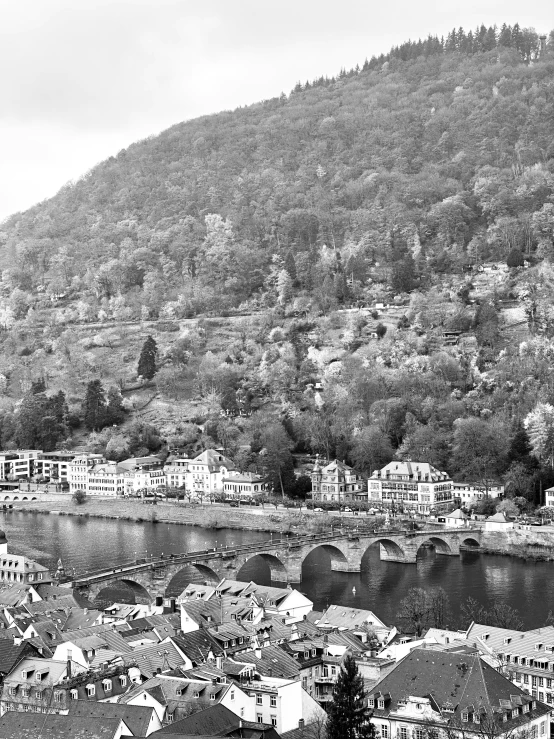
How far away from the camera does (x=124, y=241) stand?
192625mm

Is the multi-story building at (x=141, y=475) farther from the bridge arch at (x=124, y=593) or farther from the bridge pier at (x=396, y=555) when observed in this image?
the bridge arch at (x=124, y=593)

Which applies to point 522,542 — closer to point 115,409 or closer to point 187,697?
point 187,697

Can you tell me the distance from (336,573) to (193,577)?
9.57 m

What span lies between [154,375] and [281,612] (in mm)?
95725

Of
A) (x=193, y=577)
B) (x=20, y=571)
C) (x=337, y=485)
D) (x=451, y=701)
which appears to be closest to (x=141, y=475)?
(x=337, y=485)

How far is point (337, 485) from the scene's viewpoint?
106m

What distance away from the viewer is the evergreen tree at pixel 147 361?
480 ft

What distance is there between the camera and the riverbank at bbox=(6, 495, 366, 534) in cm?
9669

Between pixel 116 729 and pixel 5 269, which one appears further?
pixel 5 269

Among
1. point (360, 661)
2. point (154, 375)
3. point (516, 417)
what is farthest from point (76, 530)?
point (360, 661)

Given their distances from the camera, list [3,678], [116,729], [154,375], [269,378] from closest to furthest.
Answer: [116,729] → [3,678] → [269,378] → [154,375]

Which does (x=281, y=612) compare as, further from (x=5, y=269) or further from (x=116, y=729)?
(x=5, y=269)

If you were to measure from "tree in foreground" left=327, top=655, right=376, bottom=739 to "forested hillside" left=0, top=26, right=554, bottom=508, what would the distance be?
61391mm

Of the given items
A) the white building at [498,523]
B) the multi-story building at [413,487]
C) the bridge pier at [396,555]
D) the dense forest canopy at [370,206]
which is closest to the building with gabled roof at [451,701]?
the bridge pier at [396,555]
